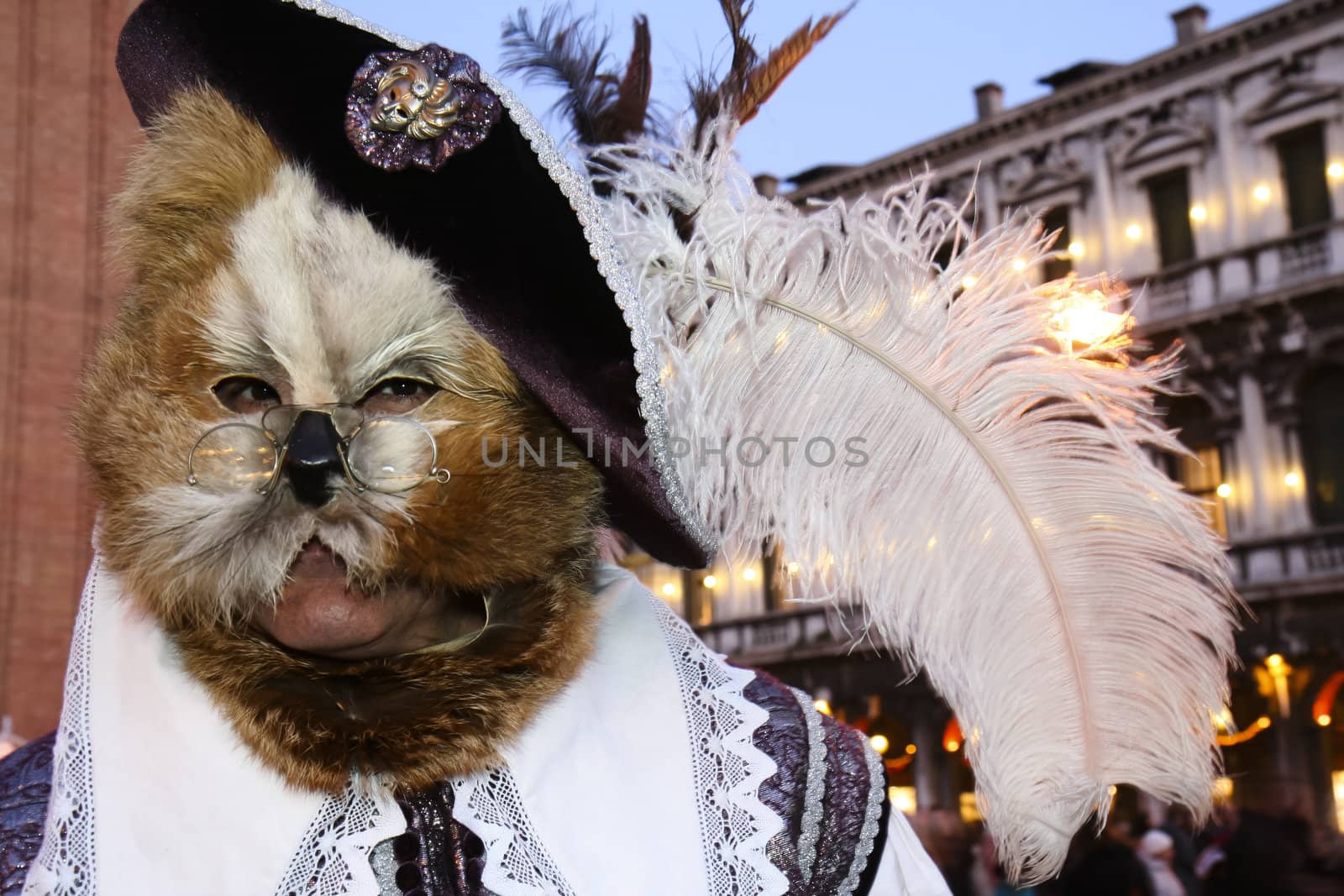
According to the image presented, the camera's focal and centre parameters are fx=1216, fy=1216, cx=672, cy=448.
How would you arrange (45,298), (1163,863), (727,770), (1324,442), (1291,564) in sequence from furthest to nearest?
(1324,442) < (1291,564) < (45,298) < (1163,863) < (727,770)

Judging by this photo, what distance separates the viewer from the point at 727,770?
1.56m

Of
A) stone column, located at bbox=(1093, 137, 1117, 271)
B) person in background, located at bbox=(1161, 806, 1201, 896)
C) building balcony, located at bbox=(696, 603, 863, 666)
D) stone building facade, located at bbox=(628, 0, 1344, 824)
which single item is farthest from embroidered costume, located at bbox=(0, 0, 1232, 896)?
building balcony, located at bbox=(696, 603, 863, 666)

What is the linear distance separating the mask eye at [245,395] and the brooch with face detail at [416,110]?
0.29m

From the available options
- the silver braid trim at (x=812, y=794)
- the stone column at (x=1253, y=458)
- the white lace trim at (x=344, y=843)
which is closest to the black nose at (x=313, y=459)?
the white lace trim at (x=344, y=843)

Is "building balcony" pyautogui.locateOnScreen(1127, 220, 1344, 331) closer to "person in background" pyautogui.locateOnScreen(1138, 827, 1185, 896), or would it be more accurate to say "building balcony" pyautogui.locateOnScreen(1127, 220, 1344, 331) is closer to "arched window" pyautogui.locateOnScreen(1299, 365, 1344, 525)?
"arched window" pyautogui.locateOnScreen(1299, 365, 1344, 525)

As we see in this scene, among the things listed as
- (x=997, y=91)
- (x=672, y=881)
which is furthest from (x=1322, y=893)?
(x=997, y=91)

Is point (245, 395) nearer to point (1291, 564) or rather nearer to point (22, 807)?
point (22, 807)

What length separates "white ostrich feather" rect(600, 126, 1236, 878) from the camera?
167 cm

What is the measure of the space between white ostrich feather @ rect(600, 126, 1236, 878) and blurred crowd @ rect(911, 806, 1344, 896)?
8.10ft

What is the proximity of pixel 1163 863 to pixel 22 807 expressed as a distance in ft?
15.8

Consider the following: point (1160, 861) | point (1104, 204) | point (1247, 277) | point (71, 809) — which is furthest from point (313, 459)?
point (1104, 204)

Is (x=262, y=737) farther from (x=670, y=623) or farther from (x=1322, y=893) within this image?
(x=1322, y=893)

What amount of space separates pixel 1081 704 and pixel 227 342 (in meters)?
1.22

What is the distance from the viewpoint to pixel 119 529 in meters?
1.39
